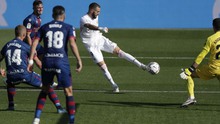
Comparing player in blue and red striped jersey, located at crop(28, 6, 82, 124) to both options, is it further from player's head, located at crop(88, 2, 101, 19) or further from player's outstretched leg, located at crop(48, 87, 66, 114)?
player's head, located at crop(88, 2, 101, 19)

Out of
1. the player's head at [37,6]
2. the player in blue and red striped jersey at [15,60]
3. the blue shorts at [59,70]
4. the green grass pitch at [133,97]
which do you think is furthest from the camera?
the player's head at [37,6]

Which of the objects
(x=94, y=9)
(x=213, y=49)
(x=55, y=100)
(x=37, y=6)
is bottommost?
(x=55, y=100)

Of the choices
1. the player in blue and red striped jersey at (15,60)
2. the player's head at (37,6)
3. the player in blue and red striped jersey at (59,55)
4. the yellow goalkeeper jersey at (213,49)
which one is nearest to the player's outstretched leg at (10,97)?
the player in blue and red striped jersey at (15,60)

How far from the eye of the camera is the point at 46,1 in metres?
33.4

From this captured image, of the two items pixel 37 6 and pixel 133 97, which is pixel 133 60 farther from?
pixel 37 6

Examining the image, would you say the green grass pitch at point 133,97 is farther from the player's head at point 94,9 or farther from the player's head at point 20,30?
the player's head at point 94,9

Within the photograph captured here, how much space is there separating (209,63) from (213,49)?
403 millimetres

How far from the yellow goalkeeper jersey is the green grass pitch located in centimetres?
101

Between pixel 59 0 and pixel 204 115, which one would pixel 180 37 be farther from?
pixel 204 115

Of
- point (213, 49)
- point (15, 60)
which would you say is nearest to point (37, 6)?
point (15, 60)

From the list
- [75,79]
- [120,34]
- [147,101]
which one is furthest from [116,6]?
[147,101]

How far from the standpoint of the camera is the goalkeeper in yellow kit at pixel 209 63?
13484mm

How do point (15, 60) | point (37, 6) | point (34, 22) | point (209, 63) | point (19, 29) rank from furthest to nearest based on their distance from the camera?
point (34, 22)
point (37, 6)
point (209, 63)
point (15, 60)
point (19, 29)

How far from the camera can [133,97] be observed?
15805mm
